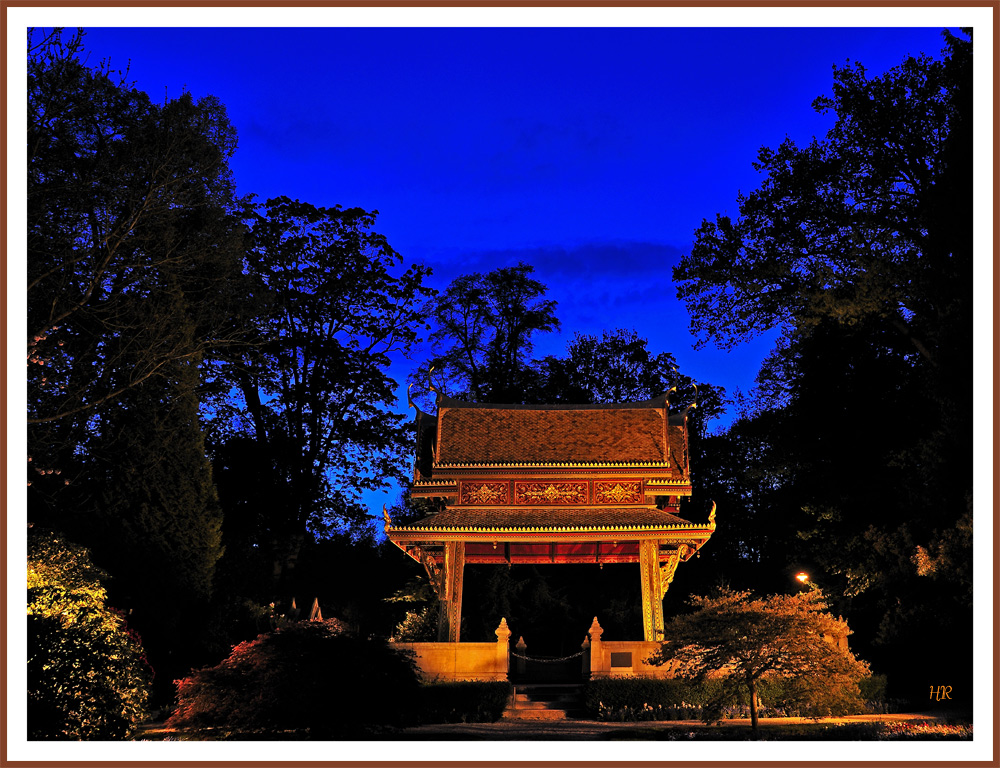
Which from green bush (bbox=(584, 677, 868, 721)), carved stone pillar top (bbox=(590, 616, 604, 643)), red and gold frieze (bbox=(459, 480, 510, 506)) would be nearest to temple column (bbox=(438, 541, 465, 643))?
red and gold frieze (bbox=(459, 480, 510, 506))

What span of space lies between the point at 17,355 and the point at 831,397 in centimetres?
2189

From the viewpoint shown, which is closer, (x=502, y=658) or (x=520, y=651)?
(x=502, y=658)

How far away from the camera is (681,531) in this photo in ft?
67.1

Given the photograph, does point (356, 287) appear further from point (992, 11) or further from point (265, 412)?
point (992, 11)

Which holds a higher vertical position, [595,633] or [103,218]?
[103,218]

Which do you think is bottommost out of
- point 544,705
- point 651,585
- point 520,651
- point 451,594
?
point 520,651

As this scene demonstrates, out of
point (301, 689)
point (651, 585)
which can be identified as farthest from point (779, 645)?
point (301, 689)

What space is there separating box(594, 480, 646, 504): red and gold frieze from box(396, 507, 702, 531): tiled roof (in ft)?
0.98

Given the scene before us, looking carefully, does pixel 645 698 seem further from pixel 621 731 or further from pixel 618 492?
pixel 618 492

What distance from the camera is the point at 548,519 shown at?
21.6 m

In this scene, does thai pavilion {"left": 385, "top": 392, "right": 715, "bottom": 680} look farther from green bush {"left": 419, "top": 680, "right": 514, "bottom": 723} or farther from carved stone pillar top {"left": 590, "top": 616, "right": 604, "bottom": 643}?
green bush {"left": 419, "top": 680, "right": 514, "bottom": 723}

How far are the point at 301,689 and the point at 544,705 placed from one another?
8.40 metres

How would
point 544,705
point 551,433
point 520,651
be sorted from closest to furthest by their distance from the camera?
point 544,705, point 551,433, point 520,651

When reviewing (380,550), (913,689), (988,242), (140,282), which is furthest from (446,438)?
(380,550)
